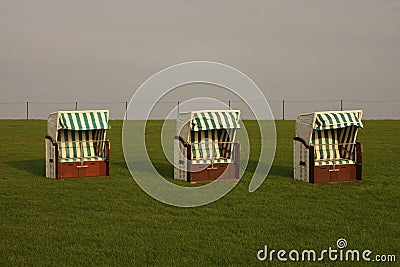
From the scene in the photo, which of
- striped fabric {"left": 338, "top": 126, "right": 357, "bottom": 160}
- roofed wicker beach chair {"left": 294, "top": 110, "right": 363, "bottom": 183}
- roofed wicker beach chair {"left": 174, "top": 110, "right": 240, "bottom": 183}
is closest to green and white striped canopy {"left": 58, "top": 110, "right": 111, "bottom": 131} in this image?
roofed wicker beach chair {"left": 174, "top": 110, "right": 240, "bottom": 183}

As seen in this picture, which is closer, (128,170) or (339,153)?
(339,153)

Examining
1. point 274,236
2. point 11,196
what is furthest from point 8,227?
point 274,236

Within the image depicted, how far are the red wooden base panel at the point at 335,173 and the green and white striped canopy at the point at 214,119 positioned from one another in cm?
238

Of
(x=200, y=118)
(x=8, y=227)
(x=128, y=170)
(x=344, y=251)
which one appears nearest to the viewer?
(x=344, y=251)

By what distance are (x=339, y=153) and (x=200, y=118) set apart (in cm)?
376

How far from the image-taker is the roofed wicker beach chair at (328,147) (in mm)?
13680

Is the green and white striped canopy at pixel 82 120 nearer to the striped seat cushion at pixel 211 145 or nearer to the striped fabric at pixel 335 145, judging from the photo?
the striped seat cushion at pixel 211 145

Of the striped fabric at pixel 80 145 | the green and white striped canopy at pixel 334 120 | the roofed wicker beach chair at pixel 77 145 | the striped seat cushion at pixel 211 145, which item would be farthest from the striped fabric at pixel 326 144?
the striped fabric at pixel 80 145

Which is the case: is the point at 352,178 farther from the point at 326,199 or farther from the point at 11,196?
the point at 11,196

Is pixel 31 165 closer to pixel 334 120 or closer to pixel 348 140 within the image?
pixel 334 120

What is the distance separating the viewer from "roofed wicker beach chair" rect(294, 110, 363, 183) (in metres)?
13.7

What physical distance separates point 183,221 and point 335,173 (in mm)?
5641

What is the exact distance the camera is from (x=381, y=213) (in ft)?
33.3

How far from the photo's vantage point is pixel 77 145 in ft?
50.9
